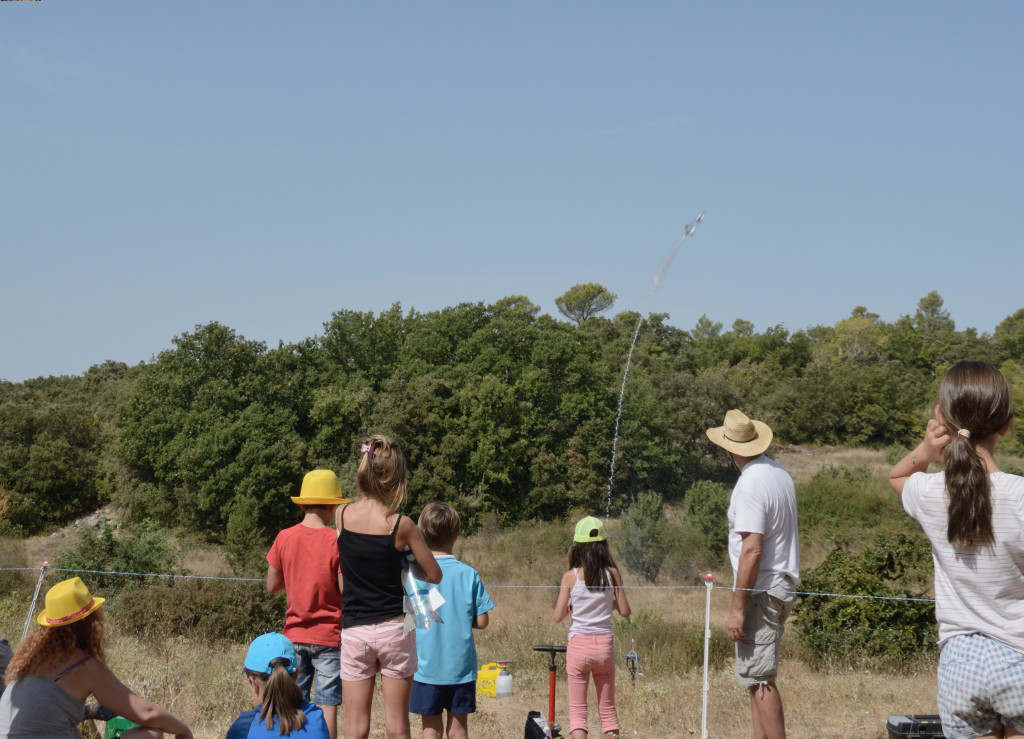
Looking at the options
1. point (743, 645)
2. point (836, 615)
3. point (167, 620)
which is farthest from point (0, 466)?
point (743, 645)

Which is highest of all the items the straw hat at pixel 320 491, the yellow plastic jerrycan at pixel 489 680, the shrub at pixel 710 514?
the straw hat at pixel 320 491

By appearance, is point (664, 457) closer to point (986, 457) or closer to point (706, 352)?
point (706, 352)

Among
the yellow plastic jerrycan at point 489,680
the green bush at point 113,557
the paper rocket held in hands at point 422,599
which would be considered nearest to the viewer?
the paper rocket held in hands at point 422,599

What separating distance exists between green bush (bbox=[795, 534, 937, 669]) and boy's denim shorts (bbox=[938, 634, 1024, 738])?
6.55 m

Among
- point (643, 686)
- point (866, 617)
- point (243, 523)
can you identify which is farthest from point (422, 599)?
point (243, 523)

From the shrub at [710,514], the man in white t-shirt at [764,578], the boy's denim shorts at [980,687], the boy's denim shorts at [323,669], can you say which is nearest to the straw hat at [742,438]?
the man in white t-shirt at [764,578]

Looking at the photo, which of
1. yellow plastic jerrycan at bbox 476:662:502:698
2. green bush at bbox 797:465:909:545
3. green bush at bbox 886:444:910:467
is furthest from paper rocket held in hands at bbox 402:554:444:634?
green bush at bbox 886:444:910:467

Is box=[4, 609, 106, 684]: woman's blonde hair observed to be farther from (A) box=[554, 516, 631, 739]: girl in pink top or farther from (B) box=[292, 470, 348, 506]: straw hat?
(A) box=[554, 516, 631, 739]: girl in pink top

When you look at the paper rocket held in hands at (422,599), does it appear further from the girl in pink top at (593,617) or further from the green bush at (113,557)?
the green bush at (113,557)

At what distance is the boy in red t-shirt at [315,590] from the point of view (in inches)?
163

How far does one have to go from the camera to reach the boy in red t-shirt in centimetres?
415

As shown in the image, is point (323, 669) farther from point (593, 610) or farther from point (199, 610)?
point (199, 610)

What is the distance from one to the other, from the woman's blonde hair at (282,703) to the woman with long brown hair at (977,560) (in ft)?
7.14

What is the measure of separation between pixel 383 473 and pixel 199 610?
892 cm
